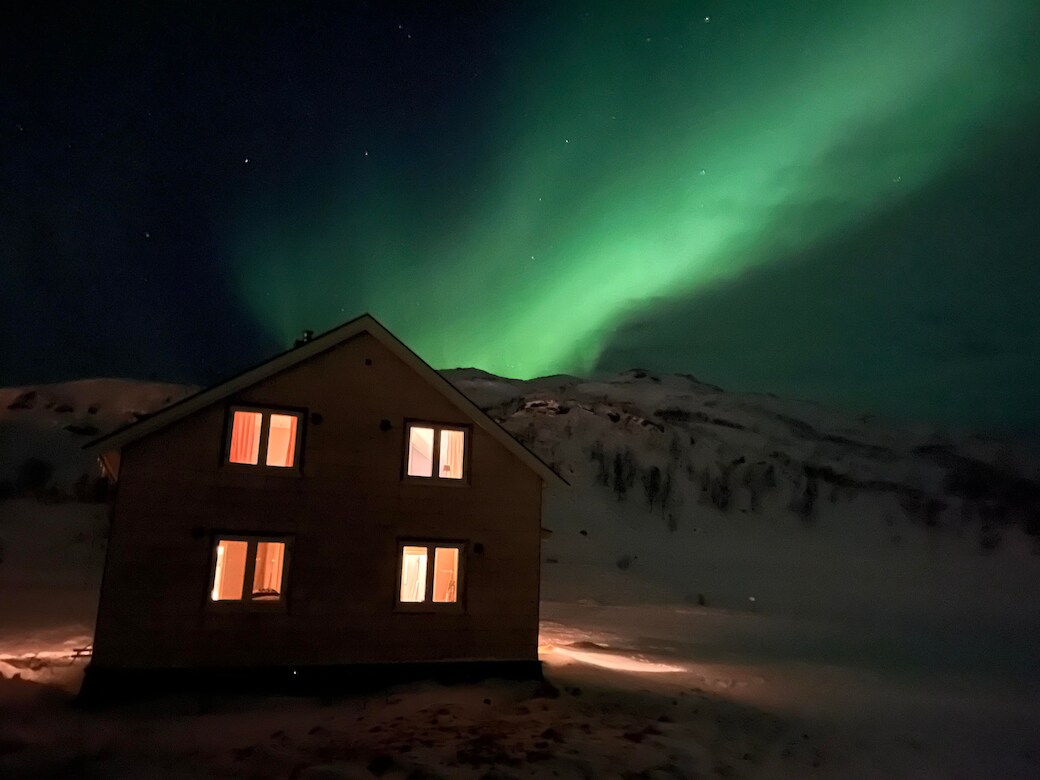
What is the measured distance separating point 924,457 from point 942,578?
70578 mm

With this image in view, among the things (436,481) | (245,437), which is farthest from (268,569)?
(436,481)

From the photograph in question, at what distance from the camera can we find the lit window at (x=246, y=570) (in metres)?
14.0

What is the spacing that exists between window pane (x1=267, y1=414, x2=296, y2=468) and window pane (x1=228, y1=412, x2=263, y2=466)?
0.31 m

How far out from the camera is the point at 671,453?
76.9m

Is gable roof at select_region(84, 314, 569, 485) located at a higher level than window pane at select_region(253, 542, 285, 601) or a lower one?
higher

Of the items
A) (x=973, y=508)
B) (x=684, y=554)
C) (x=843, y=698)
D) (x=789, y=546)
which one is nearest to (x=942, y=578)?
(x=789, y=546)

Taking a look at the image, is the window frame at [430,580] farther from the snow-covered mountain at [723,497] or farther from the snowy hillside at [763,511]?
the snowy hillside at [763,511]

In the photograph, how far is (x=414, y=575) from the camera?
616 inches

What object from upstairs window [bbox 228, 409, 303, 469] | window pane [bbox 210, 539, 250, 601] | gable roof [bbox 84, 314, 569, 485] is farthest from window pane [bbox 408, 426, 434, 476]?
window pane [bbox 210, 539, 250, 601]

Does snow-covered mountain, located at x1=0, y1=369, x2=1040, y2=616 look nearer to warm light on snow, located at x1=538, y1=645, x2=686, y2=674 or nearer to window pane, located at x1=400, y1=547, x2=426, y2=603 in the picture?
warm light on snow, located at x1=538, y1=645, x2=686, y2=674

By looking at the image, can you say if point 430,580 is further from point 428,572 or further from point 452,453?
point 452,453

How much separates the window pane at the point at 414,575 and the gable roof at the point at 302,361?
3202mm

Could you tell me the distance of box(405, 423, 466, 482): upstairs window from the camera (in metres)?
16.2

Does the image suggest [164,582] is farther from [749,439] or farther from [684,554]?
[749,439]
